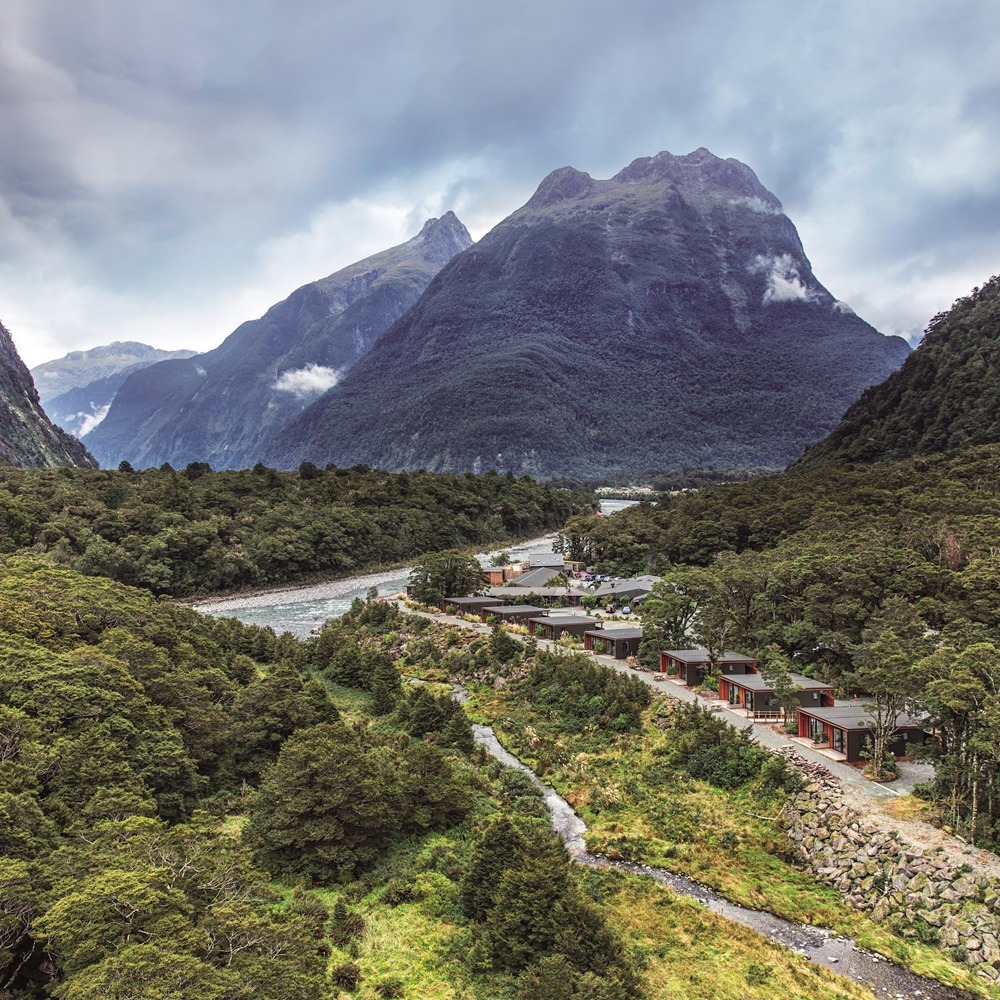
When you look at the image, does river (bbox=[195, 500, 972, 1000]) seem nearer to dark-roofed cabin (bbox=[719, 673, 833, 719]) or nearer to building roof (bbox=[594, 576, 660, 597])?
dark-roofed cabin (bbox=[719, 673, 833, 719])

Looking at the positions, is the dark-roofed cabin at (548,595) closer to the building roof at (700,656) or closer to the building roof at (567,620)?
the building roof at (567,620)

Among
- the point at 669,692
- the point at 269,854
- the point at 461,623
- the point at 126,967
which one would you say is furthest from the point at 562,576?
the point at 126,967

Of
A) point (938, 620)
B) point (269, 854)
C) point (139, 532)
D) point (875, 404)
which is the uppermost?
point (875, 404)

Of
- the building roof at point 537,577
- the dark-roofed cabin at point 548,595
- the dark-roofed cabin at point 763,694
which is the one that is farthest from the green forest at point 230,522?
the dark-roofed cabin at point 763,694

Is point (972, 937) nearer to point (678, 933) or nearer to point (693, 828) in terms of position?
point (678, 933)

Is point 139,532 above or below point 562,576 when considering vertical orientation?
above

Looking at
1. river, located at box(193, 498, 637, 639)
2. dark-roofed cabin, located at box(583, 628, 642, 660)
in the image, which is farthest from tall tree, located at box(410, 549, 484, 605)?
dark-roofed cabin, located at box(583, 628, 642, 660)
